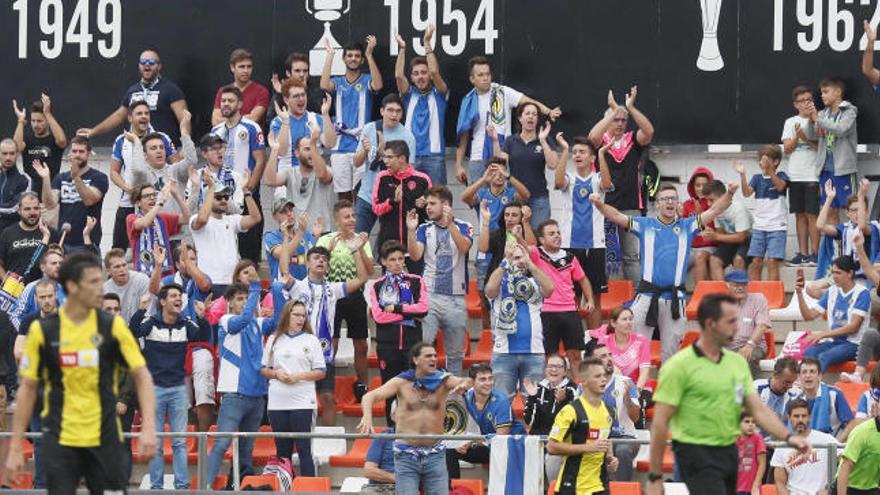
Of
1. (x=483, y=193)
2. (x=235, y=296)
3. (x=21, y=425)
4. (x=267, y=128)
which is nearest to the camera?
(x=21, y=425)

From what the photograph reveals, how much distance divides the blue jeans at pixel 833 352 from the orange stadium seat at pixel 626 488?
10.1ft

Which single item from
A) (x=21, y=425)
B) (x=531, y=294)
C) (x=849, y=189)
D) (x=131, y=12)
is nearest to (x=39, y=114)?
(x=131, y=12)

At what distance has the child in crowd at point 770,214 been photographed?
2173 centimetres

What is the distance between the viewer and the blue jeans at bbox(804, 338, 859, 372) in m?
20.1

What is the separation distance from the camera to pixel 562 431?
17.2 metres

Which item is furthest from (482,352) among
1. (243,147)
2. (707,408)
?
(707,408)

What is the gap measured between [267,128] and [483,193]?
3.16m

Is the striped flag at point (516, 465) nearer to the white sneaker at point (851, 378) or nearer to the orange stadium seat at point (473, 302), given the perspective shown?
the white sneaker at point (851, 378)

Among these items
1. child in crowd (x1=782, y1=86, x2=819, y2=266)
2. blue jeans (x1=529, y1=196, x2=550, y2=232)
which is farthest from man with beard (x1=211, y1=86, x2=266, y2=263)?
child in crowd (x1=782, y1=86, x2=819, y2=266)

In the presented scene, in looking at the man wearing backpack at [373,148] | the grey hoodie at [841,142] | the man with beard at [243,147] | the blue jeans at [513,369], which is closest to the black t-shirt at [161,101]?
the man with beard at [243,147]

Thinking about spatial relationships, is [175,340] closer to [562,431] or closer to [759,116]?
[562,431]

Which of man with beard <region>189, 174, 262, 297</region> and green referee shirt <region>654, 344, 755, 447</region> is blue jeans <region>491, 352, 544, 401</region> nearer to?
man with beard <region>189, 174, 262, 297</region>

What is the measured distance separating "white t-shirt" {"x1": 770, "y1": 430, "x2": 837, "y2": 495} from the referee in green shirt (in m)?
4.03

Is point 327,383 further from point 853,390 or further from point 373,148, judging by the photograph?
point 853,390
